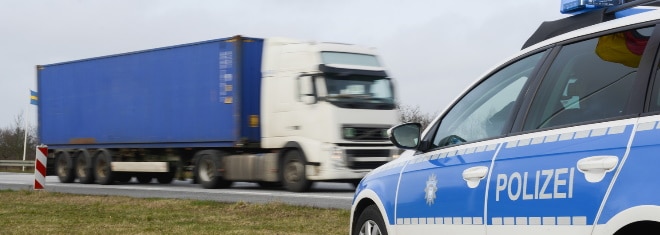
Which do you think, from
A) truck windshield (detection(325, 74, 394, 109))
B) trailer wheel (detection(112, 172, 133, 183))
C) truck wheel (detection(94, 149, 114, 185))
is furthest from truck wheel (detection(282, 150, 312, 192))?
trailer wheel (detection(112, 172, 133, 183))

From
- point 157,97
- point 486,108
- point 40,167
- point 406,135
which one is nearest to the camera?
point 486,108

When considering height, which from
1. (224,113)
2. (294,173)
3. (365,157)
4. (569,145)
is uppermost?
(224,113)

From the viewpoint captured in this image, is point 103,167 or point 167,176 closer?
point 167,176

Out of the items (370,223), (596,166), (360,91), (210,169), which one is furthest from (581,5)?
(210,169)

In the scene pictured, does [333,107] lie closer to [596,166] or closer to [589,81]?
[589,81]

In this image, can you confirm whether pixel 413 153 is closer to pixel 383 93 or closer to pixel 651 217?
pixel 651 217

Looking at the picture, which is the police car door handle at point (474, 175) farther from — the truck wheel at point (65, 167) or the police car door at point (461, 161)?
the truck wheel at point (65, 167)

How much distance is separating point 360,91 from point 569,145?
49.7 ft

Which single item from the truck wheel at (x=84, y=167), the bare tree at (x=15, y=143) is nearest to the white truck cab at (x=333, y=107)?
the truck wheel at (x=84, y=167)

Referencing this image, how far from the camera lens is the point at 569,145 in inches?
161

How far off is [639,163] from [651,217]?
0.69 feet

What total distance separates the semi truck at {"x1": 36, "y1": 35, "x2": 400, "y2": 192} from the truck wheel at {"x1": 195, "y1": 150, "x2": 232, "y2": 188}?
26 mm

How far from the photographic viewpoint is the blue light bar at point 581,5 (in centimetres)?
525

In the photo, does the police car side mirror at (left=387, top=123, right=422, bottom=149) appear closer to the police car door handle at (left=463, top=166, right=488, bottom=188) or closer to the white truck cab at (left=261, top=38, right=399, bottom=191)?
the police car door handle at (left=463, top=166, right=488, bottom=188)
